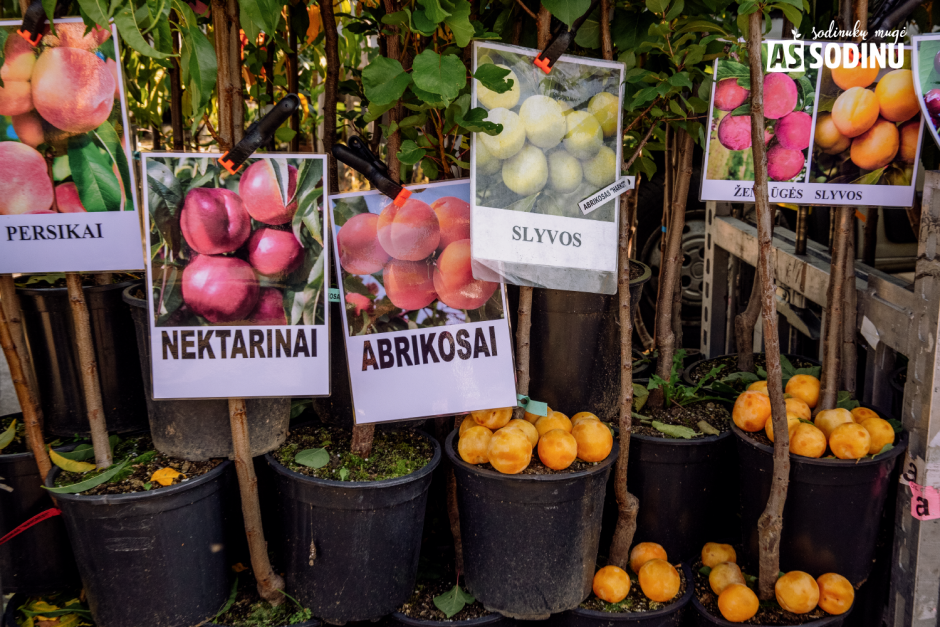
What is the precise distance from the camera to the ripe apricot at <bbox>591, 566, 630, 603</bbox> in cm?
176

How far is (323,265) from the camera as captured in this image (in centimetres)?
170

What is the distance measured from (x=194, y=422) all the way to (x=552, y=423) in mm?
859

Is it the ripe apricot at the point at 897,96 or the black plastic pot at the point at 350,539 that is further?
the ripe apricot at the point at 897,96

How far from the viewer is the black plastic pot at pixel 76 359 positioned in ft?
6.14

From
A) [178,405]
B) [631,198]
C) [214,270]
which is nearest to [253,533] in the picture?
[178,405]

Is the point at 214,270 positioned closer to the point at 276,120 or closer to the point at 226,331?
the point at 226,331

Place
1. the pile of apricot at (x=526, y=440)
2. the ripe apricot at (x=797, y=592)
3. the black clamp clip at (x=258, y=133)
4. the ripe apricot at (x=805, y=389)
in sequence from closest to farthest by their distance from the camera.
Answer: the black clamp clip at (x=258, y=133)
the pile of apricot at (x=526, y=440)
the ripe apricot at (x=797, y=592)
the ripe apricot at (x=805, y=389)

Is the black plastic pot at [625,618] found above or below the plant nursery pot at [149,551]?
below

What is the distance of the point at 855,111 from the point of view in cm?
183

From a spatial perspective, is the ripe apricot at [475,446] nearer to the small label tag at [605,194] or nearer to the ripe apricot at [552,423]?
the ripe apricot at [552,423]

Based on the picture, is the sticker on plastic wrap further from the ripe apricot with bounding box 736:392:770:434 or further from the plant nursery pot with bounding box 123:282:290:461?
the plant nursery pot with bounding box 123:282:290:461

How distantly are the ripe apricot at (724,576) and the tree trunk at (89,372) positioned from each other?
1.51m

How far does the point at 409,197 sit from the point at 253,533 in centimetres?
89

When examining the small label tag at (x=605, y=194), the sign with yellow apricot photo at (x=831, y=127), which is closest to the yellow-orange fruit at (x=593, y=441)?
the small label tag at (x=605, y=194)
